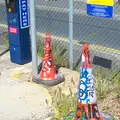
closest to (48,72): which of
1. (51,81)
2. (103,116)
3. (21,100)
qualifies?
(51,81)

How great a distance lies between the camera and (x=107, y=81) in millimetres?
6129

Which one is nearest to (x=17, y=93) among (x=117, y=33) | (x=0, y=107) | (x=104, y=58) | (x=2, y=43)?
(x=0, y=107)

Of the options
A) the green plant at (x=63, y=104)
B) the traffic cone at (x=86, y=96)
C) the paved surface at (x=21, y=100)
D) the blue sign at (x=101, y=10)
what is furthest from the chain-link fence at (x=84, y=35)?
the traffic cone at (x=86, y=96)

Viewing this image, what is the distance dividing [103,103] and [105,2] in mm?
1621

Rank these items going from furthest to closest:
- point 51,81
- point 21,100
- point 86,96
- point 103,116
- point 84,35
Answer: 1. point 84,35
2. point 51,81
3. point 21,100
4. point 103,116
5. point 86,96

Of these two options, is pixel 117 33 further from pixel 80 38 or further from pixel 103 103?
pixel 103 103

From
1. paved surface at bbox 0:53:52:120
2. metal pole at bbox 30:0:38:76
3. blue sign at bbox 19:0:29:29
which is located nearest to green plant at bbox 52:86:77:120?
paved surface at bbox 0:53:52:120

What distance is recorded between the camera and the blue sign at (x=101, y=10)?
607 cm

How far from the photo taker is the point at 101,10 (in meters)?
6.19

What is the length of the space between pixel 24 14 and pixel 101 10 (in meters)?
1.63

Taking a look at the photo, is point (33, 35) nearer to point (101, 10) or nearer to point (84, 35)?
point (101, 10)

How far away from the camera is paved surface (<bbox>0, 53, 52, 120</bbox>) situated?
5.31m

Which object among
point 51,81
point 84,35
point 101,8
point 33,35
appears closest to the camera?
point 101,8

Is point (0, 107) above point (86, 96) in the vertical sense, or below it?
below
